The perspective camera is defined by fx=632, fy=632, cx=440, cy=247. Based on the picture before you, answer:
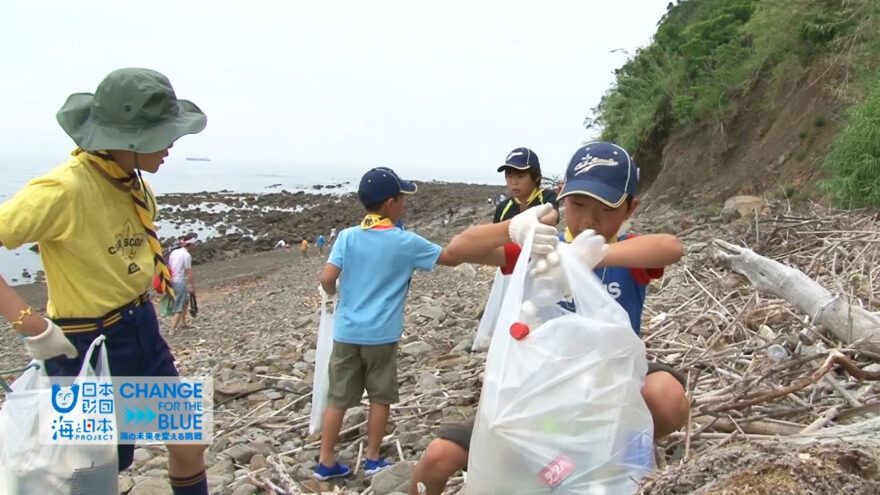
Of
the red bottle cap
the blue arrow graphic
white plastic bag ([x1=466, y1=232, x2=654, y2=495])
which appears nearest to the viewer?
white plastic bag ([x1=466, y1=232, x2=654, y2=495])

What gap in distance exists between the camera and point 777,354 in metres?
2.98

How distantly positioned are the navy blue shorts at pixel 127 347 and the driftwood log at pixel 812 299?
10.4ft

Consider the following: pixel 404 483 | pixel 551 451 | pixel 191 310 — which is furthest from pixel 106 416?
pixel 191 310

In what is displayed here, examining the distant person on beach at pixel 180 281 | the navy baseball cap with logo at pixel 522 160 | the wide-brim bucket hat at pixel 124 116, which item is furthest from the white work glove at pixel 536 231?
the distant person on beach at pixel 180 281

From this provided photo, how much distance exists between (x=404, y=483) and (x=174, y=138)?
6.01ft

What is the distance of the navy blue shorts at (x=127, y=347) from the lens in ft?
7.79

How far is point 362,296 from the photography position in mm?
3484

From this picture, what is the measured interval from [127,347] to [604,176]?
1950 mm

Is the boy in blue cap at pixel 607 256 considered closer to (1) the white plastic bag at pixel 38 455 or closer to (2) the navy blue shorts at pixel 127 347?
(1) the white plastic bag at pixel 38 455

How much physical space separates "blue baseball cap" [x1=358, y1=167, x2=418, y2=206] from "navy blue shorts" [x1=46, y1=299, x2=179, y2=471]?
1.32 m
